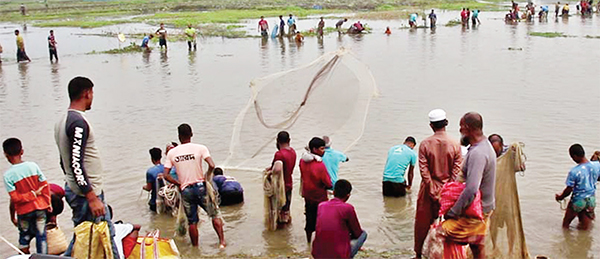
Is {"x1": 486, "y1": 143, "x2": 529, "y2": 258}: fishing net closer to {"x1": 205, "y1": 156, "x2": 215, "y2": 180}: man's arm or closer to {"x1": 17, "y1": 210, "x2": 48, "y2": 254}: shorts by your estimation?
{"x1": 205, "y1": 156, "x2": 215, "y2": 180}: man's arm

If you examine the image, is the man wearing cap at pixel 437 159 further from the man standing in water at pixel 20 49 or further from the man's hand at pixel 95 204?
the man standing in water at pixel 20 49

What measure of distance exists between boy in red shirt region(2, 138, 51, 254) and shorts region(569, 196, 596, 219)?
18.1ft

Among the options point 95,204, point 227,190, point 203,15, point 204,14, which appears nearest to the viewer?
point 95,204

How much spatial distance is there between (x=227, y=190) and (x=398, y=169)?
2270mm

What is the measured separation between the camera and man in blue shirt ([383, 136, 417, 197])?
8156 mm

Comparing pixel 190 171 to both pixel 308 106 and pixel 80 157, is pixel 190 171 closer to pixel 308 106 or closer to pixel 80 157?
pixel 80 157

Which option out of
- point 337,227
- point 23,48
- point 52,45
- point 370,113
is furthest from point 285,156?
point 23,48

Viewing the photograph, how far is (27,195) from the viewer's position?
5.87 meters

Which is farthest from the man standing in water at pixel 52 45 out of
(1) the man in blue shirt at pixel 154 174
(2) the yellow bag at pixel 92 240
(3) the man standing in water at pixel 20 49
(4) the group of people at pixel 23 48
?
(2) the yellow bag at pixel 92 240

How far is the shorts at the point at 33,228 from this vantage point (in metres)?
5.96

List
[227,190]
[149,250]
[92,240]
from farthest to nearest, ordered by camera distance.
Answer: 1. [227,190]
2. [149,250]
3. [92,240]

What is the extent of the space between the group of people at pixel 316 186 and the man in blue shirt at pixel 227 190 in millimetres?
840

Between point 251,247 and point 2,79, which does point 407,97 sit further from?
point 2,79

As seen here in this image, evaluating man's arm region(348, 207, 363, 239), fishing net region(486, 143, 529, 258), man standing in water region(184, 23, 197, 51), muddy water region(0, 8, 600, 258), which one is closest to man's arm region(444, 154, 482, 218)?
man's arm region(348, 207, 363, 239)
